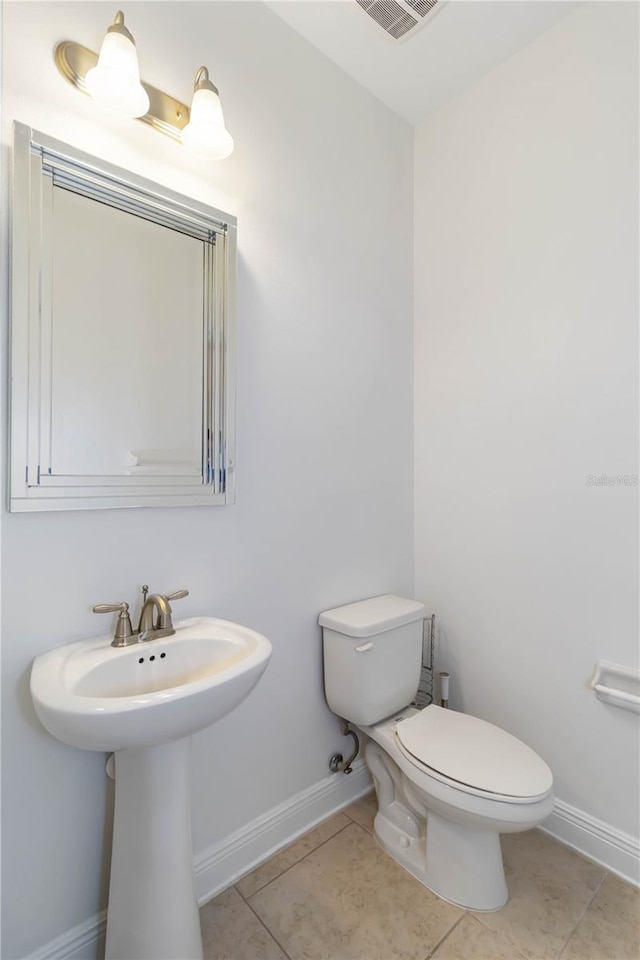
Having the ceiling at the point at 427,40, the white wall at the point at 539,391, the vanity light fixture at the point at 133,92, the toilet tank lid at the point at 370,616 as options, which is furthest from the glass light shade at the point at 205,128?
the toilet tank lid at the point at 370,616

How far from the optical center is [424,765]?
1235 mm

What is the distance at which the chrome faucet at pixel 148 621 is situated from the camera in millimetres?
1042

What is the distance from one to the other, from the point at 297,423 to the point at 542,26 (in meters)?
1.58

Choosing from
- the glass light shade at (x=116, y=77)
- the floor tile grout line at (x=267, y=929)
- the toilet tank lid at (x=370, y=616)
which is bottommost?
the floor tile grout line at (x=267, y=929)

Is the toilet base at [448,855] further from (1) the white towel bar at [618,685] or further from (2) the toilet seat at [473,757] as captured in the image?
(1) the white towel bar at [618,685]

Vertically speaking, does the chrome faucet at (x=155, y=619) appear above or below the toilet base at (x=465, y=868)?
above

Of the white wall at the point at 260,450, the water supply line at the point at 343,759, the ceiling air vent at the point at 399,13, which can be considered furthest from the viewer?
the water supply line at the point at 343,759

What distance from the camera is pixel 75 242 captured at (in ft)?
3.39

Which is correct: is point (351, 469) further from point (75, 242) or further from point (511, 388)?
point (75, 242)

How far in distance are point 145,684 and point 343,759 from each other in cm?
96

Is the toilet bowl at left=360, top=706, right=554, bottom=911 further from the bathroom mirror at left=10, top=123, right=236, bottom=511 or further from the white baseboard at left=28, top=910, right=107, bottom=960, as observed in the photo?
the bathroom mirror at left=10, top=123, right=236, bottom=511

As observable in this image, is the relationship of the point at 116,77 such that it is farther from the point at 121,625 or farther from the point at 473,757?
the point at 473,757

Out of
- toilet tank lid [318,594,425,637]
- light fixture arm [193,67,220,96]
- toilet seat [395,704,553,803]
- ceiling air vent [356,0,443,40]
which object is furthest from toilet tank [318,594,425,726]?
ceiling air vent [356,0,443,40]

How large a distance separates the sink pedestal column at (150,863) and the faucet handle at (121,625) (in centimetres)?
22
